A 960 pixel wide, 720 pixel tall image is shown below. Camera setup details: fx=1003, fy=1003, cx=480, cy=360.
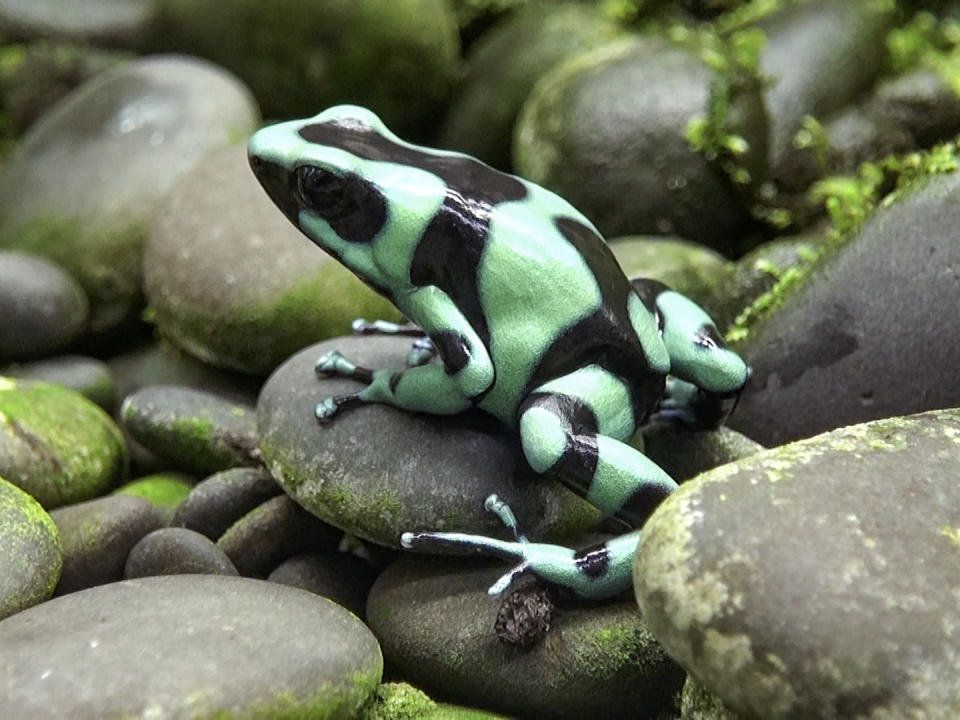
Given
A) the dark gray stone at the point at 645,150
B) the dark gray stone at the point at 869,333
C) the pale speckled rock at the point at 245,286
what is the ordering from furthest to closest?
the dark gray stone at the point at 645,150, the pale speckled rock at the point at 245,286, the dark gray stone at the point at 869,333

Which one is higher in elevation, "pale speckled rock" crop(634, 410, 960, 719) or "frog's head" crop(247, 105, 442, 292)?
"frog's head" crop(247, 105, 442, 292)

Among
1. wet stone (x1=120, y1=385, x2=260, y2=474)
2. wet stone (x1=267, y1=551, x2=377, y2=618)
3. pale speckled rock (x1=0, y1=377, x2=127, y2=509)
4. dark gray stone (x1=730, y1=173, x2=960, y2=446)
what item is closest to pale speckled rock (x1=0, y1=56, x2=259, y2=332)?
pale speckled rock (x1=0, y1=377, x2=127, y2=509)

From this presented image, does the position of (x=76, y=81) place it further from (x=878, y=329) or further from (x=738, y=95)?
(x=878, y=329)

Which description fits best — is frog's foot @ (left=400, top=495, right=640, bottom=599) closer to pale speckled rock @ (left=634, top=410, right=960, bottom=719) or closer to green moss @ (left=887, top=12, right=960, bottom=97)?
pale speckled rock @ (left=634, top=410, right=960, bottom=719)

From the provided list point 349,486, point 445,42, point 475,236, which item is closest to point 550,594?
point 349,486

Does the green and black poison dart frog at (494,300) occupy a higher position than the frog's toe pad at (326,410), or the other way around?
the green and black poison dart frog at (494,300)

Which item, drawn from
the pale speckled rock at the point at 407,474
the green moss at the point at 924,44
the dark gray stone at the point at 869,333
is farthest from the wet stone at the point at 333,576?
the green moss at the point at 924,44

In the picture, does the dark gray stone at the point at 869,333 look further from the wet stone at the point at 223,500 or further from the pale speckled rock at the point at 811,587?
the wet stone at the point at 223,500
